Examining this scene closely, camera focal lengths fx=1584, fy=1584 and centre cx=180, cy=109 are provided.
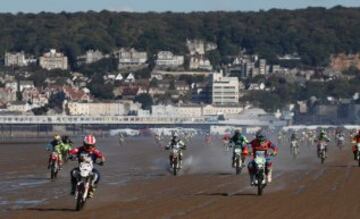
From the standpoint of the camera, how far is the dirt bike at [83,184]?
1069 inches

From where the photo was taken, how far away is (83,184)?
27172 mm

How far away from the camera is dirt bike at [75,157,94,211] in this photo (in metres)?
27.2

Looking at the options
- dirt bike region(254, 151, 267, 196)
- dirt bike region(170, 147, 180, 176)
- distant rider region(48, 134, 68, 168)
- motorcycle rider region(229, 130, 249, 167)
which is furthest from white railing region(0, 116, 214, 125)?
dirt bike region(254, 151, 267, 196)

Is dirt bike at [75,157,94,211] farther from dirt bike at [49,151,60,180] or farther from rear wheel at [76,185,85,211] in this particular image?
dirt bike at [49,151,60,180]

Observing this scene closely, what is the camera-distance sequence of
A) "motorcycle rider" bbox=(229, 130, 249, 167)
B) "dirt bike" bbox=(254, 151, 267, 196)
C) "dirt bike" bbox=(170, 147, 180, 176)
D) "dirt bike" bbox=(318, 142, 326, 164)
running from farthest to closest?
"dirt bike" bbox=(318, 142, 326, 164) < "dirt bike" bbox=(170, 147, 180, 176) < "motorcycle rider" bbox=(229, 130, 249, 167) < "dirt bike" bbox=(254, 151, 267, 196)

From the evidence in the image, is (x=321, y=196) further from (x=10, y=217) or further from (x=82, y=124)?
(x=82, y=124)

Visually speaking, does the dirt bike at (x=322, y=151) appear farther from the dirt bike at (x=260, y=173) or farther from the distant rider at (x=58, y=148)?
the dirt bike at (x=260, y=173)

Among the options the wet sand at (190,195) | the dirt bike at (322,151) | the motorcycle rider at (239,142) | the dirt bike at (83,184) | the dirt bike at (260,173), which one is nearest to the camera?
the wet sand at (190,195)

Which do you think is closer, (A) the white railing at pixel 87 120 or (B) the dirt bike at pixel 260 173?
(B) the dirt bike at pixel 260 173

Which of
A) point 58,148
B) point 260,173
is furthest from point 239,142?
point 260,173

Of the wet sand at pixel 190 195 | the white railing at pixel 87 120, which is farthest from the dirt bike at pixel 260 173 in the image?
the white railing at pixel 87 120

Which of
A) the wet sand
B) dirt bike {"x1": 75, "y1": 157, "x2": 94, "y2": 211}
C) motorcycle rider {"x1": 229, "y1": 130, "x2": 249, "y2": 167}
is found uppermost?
motorcycle rider {"x1": 229, "y1": 130, "x2": 249, "y2": 167}

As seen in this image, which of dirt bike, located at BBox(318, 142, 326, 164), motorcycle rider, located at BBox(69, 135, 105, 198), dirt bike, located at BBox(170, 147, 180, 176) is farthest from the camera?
dirt bike, located at BBox(318, 142, 326, 164)

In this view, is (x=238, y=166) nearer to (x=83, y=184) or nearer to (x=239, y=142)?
(x=239, y=142)
